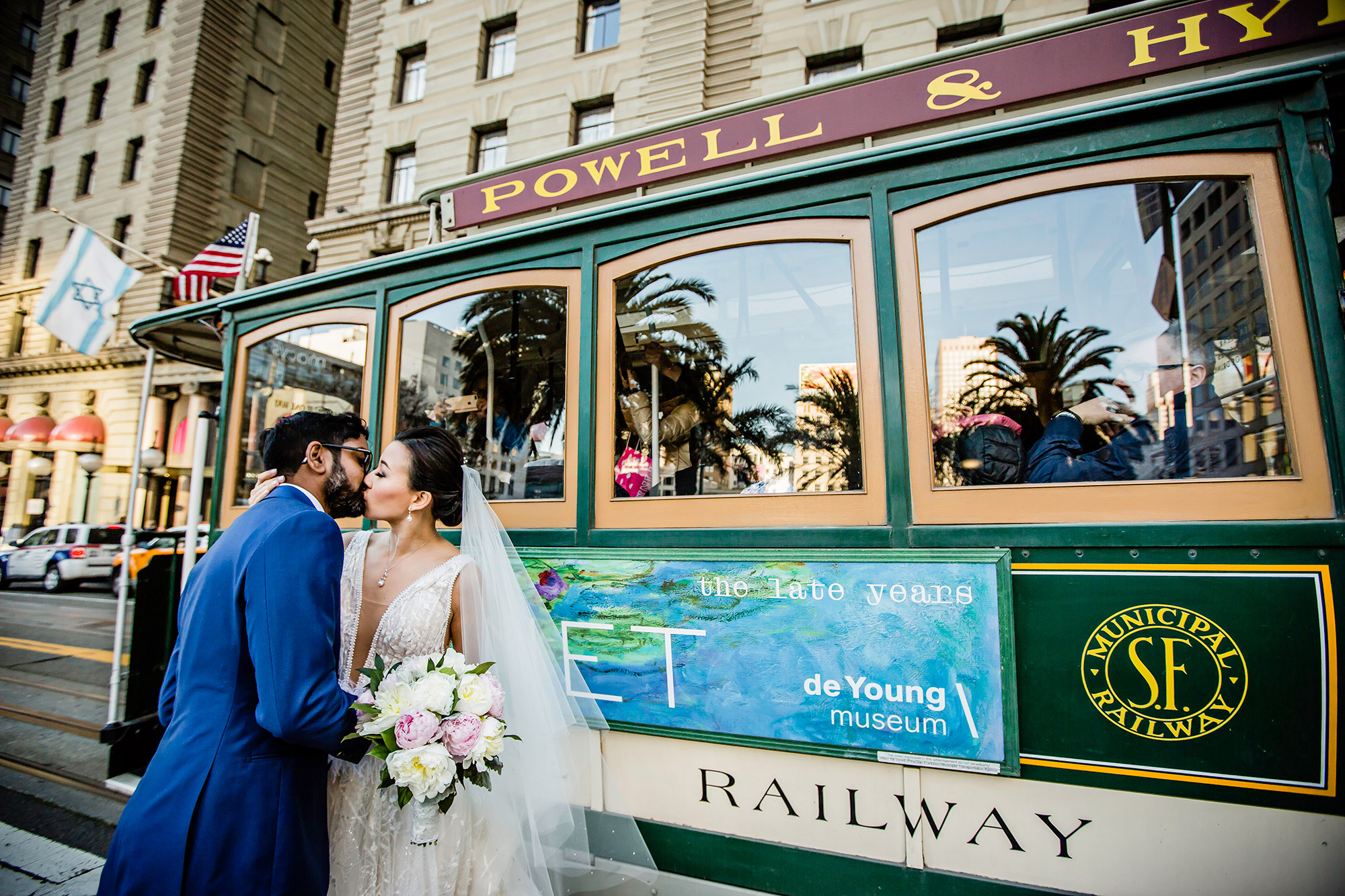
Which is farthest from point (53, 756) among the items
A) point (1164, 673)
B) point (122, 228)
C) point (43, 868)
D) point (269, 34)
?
point (269, 34)

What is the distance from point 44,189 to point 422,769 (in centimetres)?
3182

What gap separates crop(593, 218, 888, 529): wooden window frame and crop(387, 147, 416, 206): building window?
47.9 ft

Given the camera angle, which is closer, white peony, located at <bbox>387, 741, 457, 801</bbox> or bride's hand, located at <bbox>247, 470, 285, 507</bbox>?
white peony, located at <bbox>387, 741, 457, 801</bbox>

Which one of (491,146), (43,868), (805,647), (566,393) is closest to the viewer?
(805,647)

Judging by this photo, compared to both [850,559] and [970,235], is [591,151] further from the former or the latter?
[850,559]

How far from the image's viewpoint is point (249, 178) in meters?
20.8

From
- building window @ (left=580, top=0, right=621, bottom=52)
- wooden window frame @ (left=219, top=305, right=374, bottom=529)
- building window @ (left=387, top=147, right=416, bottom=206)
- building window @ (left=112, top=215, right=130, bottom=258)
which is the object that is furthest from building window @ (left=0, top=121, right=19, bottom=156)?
wooden window frame @ (left=219, top=305, right=374, bottom=529)

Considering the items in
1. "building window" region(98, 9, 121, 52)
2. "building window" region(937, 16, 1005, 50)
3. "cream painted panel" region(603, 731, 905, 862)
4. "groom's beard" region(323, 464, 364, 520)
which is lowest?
"cream painted panel" region(603, 731, 905, 862)

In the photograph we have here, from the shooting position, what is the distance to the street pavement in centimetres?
330

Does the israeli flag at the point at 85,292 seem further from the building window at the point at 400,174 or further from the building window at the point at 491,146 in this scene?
the building window at the point at 400,174

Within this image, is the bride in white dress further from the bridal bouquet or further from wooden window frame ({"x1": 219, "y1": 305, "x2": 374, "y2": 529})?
wooden window frame ({"x1": 219, "y1": 305, "x2": 374, "y2": 529})

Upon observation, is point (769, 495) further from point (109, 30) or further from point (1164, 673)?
point (109, 30)

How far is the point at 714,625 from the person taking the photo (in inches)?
98.1

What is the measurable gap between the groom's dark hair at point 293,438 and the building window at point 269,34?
26.2 metres
